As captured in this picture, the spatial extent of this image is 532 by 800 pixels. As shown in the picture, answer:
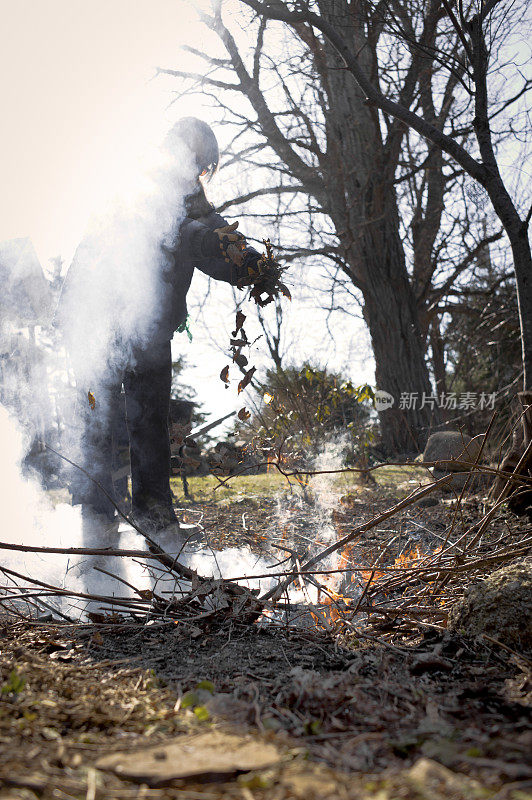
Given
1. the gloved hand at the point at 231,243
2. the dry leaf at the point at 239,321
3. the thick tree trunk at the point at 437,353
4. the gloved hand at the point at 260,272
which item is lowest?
the dry leaf at the point at 239,321

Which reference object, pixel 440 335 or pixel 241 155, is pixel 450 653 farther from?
pixel 440 335

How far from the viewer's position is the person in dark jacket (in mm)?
2764

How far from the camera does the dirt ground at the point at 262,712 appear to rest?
73cm

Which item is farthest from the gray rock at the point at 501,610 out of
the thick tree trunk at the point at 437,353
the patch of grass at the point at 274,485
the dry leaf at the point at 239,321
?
the thick tree trunk at the point at 437,353

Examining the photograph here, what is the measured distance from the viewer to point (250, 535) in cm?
372

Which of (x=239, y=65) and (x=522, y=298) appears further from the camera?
(x=239, y=65)

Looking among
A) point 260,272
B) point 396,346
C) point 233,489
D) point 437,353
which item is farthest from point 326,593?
point 437,353

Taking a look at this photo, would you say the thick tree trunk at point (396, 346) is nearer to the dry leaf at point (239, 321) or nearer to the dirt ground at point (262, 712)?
the dry leaf at point (239, 321)

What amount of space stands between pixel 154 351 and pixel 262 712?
6.55 feet

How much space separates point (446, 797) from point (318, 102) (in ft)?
27.2

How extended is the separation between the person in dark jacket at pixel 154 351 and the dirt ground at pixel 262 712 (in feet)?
3.61

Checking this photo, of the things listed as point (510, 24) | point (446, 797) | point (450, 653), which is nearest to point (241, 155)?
point (510, 24)

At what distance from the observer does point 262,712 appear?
3.46 feet

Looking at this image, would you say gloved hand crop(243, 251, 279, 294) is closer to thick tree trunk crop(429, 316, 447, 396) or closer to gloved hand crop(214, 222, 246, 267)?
gloved hand crop(214, 222, 246, 267)
